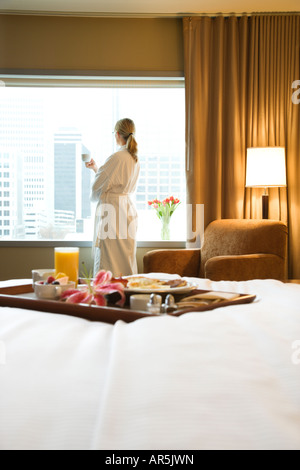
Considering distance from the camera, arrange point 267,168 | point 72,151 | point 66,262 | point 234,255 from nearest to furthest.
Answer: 1. point 66,262
2. point 234,255
3. point 267,168
4. point 72,151

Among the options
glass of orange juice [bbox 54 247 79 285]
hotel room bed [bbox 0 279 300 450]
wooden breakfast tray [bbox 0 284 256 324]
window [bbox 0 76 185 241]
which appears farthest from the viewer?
window [bbox 0 76 185 241]

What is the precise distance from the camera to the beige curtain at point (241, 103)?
4348mm

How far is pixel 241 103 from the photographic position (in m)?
4.39

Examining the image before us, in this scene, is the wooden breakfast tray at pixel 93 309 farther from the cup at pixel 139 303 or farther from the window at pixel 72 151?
the window at pixel 72 151

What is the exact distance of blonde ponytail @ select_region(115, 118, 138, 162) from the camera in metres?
4.06

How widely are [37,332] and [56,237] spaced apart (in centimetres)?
395

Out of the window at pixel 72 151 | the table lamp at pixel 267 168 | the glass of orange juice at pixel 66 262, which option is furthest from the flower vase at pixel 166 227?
the glass of orange juice at pixel 66 262

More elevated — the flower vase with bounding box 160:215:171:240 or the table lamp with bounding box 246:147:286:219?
the table lamp with bounding box 246:147:286:219

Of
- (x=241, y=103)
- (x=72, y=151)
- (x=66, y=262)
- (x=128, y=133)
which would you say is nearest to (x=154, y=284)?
(x=66, y=262)

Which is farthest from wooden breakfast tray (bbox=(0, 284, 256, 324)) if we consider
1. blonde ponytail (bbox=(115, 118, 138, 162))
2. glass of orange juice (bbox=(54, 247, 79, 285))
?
blonde ponytail (bbox=(115, 118, 138, 162))

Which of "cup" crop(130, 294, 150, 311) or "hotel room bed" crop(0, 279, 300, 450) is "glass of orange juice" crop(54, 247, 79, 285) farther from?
"hotel room bed" crop(0, 279, 300, 450)

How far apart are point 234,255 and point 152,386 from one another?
298cm

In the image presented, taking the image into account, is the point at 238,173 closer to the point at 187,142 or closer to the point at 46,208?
the point at 187,142

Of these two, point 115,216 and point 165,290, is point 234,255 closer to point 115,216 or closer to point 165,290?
point 115,216
